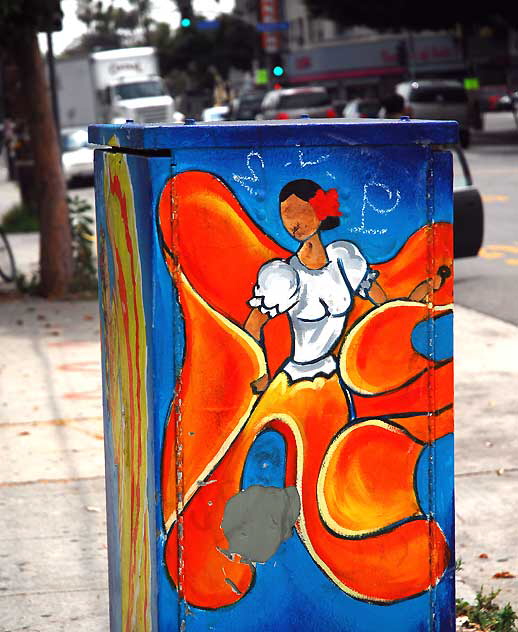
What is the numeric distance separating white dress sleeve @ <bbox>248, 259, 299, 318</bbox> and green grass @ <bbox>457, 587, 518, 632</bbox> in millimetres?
1947

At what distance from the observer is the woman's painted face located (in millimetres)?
2916

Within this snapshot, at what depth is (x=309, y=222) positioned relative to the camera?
2.93 m

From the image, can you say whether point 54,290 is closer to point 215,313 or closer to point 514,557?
point 514,557

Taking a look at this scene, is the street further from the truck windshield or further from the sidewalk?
the truck windshield

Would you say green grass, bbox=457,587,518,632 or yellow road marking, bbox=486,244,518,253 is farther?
yellow road marking, bbox=486,244,518,253

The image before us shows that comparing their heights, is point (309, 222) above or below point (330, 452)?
above

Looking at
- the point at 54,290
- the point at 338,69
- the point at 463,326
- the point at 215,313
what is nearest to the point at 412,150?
the point at 215,313

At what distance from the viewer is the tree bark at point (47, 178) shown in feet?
41.1

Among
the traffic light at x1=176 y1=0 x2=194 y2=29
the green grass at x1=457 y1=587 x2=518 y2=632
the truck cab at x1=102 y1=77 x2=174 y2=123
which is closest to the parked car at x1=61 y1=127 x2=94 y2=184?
the traffic light at x1=176 y1=0 x2=194 y2=29

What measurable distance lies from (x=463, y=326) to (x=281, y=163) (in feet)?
25.7

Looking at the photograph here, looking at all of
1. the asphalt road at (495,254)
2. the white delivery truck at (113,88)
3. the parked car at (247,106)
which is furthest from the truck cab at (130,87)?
the asphalt road at (495,254)

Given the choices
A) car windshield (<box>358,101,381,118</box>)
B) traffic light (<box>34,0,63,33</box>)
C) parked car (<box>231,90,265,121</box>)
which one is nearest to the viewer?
traffic light (<box>34,0,63,33</box>)

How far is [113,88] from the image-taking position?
4344cm

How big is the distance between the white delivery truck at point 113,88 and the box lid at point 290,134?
38.3m
